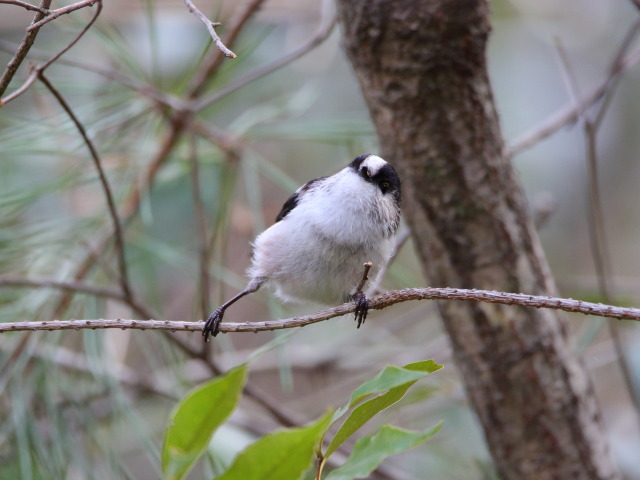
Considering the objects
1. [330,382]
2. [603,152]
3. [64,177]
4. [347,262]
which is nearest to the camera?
[347,262]

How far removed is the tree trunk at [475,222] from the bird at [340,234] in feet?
0.17

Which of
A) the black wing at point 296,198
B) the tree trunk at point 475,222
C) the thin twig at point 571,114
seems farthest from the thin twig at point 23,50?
the thin twig at point 571,114

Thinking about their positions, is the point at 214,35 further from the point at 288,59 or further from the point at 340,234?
the point at 288,59

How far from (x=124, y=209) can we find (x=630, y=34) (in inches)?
51.4

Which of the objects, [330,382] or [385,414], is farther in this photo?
[330,382]

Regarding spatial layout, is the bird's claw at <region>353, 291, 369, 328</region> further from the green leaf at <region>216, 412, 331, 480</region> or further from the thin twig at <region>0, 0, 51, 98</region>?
the thin twig at <region>0, 0, 51, 98</region>

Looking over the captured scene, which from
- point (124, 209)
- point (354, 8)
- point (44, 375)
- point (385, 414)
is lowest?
point (385, 414)

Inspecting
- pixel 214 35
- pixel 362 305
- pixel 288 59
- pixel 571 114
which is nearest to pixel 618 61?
pixel 571 114

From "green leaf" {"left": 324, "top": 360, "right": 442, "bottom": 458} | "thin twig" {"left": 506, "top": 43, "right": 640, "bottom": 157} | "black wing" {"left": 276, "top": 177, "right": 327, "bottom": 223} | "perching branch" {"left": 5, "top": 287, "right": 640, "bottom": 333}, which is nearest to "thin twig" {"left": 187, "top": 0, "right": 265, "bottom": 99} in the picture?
"black wing" {"left": 276, "top": 177, "right": 327, "bottom": 223}

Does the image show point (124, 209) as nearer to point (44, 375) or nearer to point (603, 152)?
point (44, 375)

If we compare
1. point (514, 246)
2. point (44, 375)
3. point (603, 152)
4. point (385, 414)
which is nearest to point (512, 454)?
point (514, 246)

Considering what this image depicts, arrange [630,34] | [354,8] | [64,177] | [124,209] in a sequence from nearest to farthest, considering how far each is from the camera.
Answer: [354,8] < [630,34] < [64,177] < [124,209]

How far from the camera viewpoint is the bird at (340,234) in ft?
4.61

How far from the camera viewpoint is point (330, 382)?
10.5ft
